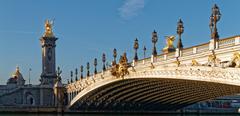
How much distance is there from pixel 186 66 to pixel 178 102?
26.4 m

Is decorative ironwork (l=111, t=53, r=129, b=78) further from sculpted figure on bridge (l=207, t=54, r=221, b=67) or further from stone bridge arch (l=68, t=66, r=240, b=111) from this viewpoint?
sculpted figure on bridge (l=207, t=54, r=221, b=67)

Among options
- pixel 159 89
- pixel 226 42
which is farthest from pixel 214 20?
pixel 159 89

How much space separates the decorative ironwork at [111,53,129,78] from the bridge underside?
972 millimetres

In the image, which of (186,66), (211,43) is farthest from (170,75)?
(211,43)

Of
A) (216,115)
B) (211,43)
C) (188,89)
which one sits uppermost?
(211,43)

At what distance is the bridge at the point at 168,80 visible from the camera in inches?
1260

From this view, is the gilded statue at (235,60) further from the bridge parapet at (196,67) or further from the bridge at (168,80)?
the bridge parapet at (196,67)

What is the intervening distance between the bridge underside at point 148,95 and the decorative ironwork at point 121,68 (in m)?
0.97

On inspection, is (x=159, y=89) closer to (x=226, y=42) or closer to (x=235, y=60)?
(x=226, y=42)

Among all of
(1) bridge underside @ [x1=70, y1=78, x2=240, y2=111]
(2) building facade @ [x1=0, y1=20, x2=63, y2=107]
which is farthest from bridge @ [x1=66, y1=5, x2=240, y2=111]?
(2) building facade @ [x1=0, y1=20, x2=63, y2=107]

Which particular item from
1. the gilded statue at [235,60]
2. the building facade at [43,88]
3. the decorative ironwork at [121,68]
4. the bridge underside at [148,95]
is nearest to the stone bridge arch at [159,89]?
the bridge underside at [148,95]

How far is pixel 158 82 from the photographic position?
4888 centimetres

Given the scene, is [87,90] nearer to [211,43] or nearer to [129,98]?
[129,98]

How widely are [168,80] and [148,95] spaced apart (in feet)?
50.0
